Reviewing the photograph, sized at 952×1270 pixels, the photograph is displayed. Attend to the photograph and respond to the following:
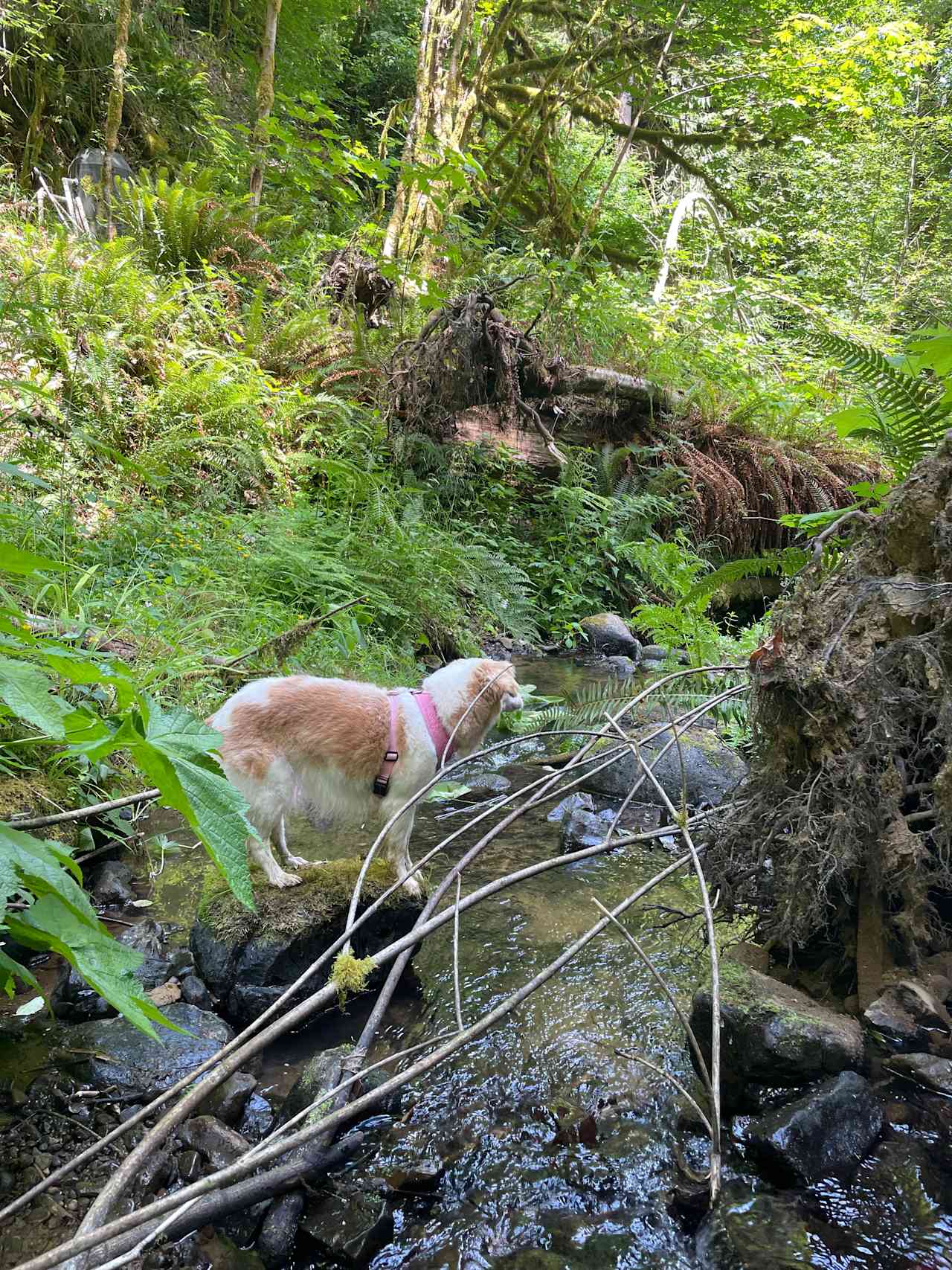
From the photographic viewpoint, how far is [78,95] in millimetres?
12891

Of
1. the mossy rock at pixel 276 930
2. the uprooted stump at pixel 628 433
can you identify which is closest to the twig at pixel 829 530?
the mossy rock at pixel 276 930

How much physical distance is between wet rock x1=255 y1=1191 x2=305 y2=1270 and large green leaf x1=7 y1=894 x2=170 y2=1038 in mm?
986

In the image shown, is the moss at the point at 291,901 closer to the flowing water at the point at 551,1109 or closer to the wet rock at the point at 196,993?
the wet rock at the point at 196,993

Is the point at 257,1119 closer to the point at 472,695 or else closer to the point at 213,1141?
the point at 213,1141

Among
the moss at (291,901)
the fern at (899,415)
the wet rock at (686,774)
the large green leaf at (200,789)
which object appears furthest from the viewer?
the wet rock at (686,774)

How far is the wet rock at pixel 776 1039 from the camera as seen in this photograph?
8.22 feet

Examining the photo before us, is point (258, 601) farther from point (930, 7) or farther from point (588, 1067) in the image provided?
point (930, 7)

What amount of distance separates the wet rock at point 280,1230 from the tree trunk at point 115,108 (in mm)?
10600

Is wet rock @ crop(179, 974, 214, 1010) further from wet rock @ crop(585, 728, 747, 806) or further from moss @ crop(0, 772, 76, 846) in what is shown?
wet rock @ crop(585, 728, 747, 806)

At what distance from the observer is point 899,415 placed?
3555 mm

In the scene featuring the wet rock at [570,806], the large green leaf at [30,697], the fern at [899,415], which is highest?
the fern at [899,415]

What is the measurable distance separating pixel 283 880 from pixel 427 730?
1.00 m

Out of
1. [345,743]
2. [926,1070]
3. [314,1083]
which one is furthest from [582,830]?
[314,1083]

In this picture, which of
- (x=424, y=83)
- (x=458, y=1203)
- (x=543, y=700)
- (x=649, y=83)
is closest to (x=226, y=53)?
(x=424, y=83)
